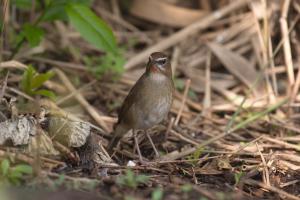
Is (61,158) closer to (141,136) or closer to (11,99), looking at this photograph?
(11,99)

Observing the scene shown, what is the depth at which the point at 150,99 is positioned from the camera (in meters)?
5.36

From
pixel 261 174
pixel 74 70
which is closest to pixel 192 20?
pixel 74 70

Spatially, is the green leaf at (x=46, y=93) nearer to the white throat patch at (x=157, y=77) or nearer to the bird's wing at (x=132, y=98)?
the bird's wing at (x=132, y=98)

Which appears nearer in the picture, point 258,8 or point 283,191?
point 283,191

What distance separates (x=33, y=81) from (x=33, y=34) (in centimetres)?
65

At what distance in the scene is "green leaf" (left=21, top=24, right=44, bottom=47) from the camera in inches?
224

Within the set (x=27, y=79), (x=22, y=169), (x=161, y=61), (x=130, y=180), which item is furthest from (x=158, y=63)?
(x=22, y=169)

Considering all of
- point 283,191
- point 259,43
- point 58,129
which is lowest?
point 283,191

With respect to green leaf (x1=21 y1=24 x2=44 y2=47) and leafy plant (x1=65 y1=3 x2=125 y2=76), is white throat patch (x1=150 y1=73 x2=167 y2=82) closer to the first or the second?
leafy plant (x1=65 y1=3 x2=125 y2=76)

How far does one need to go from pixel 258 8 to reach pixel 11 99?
3479mm

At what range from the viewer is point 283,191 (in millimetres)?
4402

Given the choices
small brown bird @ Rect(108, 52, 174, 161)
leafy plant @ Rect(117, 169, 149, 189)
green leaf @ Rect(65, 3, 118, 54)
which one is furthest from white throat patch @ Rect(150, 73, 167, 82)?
leafy plant @ Rect(117, 169, 149, 189)

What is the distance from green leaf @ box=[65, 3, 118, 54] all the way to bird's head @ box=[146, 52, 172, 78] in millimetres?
432

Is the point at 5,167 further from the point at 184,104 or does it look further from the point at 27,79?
the point at 184,104
